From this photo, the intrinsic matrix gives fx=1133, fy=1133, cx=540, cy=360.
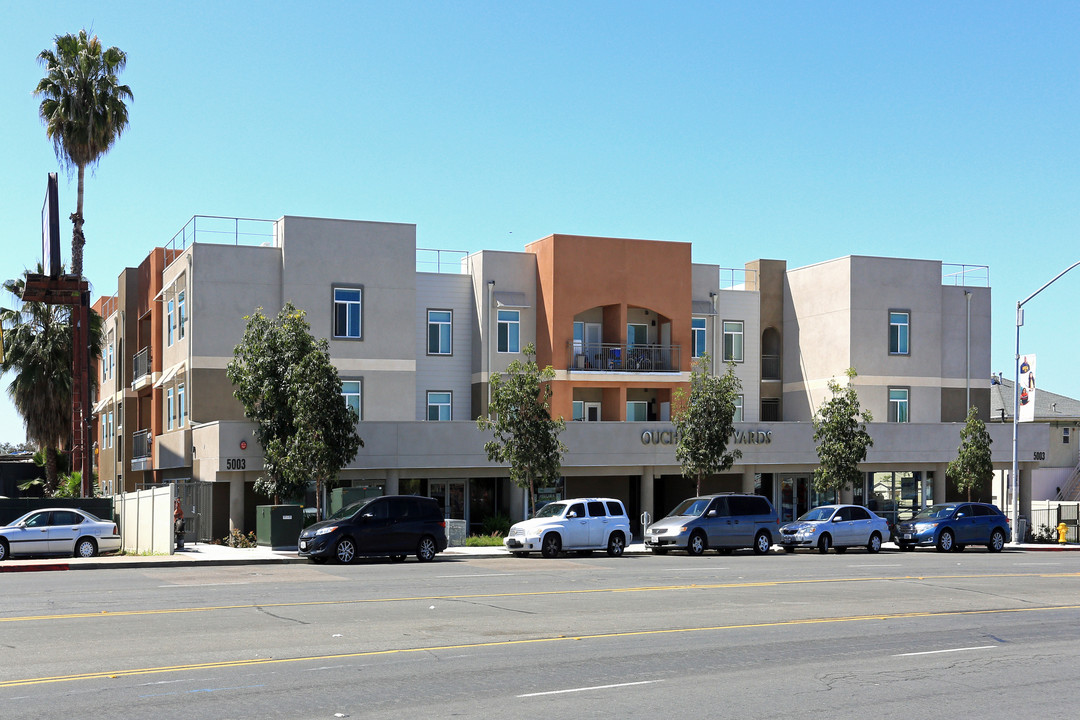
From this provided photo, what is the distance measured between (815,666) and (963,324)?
4055cm

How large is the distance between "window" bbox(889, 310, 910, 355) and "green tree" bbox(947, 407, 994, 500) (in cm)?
453

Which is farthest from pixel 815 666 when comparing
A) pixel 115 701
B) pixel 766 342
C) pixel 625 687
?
pixel 766 342

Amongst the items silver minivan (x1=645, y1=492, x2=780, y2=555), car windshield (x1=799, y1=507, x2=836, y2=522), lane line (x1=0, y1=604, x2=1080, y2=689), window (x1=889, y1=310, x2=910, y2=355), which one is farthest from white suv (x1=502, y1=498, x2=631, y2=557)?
window (x1=889, y1=310, x2=910, y2=355)

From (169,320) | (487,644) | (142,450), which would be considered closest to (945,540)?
(487,644)

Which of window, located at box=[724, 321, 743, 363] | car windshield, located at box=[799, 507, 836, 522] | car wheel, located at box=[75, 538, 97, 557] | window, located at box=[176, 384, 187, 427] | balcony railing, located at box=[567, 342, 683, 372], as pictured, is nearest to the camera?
car wheel, located at box=[75, 538, 97, 557]

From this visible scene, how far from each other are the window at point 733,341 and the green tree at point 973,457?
31.8 ft

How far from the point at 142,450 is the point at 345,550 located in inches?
902

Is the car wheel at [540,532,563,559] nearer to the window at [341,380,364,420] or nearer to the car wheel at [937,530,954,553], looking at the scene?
the window at [341,380,364,420]

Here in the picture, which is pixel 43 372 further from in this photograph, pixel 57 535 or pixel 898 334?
pixel 898 334

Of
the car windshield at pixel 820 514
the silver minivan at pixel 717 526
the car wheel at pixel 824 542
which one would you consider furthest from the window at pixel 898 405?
the silver minivan at pixel 717 526

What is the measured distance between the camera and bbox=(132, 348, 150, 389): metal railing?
156ft

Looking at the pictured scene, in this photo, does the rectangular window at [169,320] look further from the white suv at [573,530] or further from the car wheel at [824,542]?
the car wheel at [824,542]

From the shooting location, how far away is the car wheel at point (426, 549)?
94.3 feet

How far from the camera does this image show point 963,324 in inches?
1954
